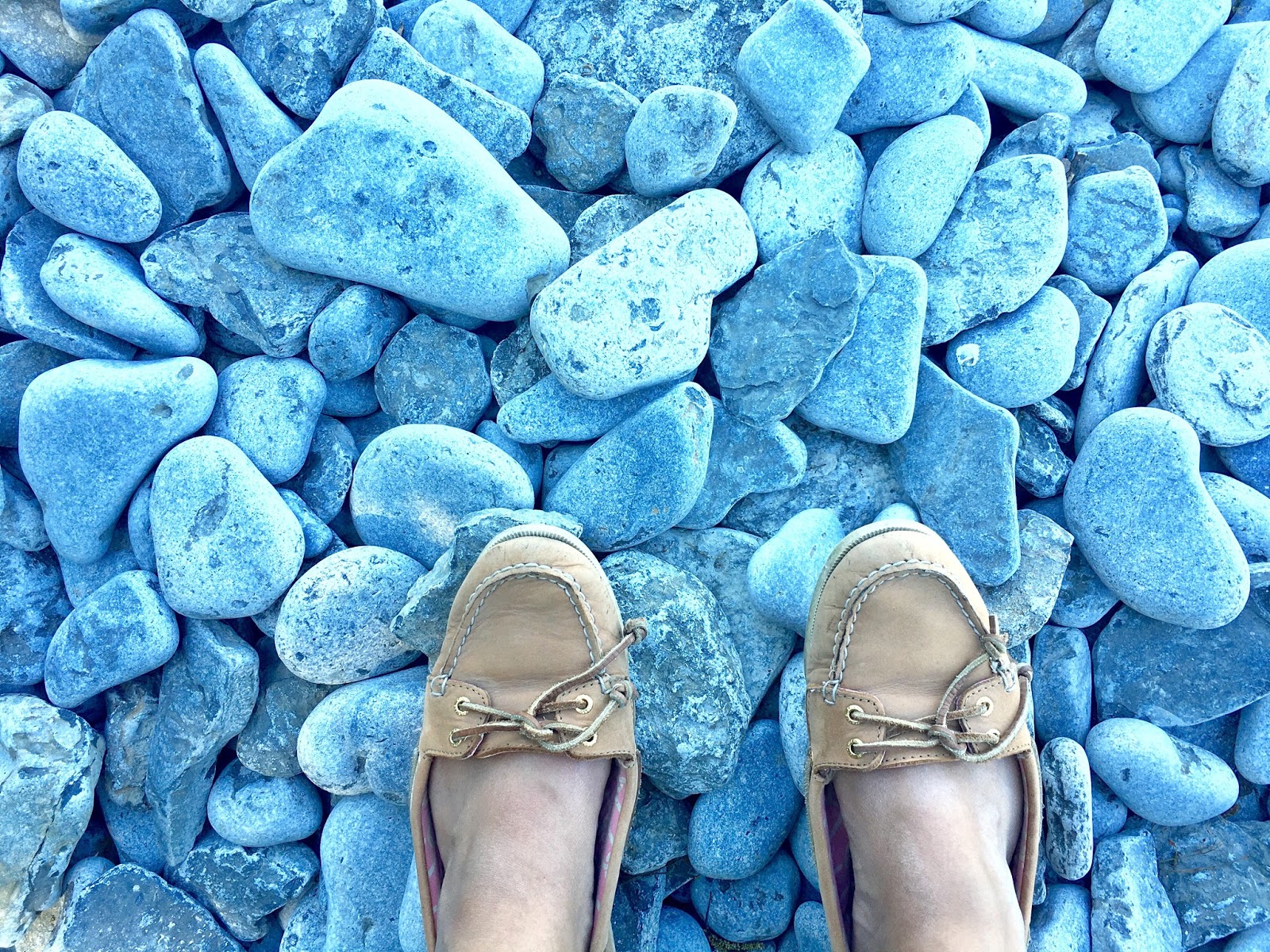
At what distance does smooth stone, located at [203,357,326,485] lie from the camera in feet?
5.69

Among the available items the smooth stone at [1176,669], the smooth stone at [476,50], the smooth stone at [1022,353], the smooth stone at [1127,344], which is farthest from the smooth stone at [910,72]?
the smooth stone at [1176,669]

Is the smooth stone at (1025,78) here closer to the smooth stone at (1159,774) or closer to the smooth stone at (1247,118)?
the smooth stone at (1247,118)

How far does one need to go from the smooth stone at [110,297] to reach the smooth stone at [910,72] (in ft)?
5.05

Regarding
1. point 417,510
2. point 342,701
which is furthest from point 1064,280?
point 342,701

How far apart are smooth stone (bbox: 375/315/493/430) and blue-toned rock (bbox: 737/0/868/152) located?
0.83 m

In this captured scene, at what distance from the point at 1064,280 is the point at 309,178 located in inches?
64.7

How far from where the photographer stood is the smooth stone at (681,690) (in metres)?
1.65

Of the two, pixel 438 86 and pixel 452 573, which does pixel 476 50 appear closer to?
pixel 438 86

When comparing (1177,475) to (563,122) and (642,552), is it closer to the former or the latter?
(642,552)

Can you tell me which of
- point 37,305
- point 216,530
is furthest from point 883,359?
point 37,305

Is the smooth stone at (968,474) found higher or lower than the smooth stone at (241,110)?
lower

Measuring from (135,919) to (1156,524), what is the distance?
7.63 feet

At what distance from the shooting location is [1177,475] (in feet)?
5.39

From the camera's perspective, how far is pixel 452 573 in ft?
5.32
